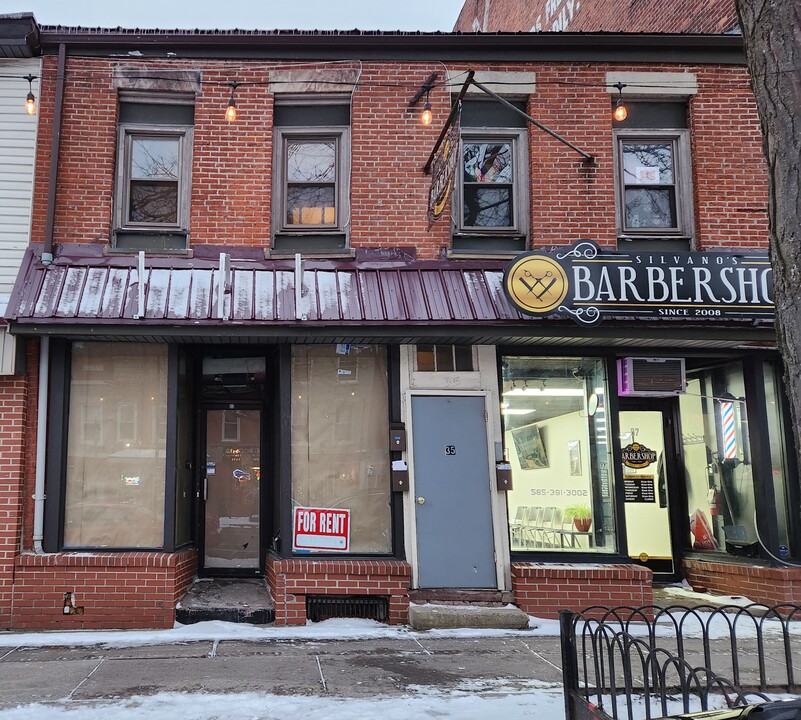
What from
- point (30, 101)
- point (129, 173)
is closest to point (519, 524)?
point (129, 173)

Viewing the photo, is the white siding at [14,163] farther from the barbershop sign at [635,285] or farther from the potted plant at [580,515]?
the potted plant at [580,515]

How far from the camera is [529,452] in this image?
863 centimetres

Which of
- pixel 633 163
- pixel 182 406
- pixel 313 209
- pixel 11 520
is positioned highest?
pixel 633 163

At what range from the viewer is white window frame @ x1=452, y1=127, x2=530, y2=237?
8.85 m

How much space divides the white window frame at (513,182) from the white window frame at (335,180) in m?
1.38

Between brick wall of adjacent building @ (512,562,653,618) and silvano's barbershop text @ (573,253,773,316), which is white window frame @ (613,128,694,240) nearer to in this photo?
silvano's barbershop text @ (573,253,773,316)

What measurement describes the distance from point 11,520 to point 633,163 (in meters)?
8.47

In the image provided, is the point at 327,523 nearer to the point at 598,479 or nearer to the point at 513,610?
the point at 513,610

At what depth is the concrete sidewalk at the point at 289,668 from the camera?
222 inches

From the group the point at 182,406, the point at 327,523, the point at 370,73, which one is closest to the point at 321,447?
the point at 327,523

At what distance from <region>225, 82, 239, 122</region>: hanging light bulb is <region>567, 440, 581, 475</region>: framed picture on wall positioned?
18.2 ft

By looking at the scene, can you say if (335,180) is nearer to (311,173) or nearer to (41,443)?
(311,173)

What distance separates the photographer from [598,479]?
8.59 metres

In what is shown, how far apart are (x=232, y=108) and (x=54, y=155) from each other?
2.11 m
